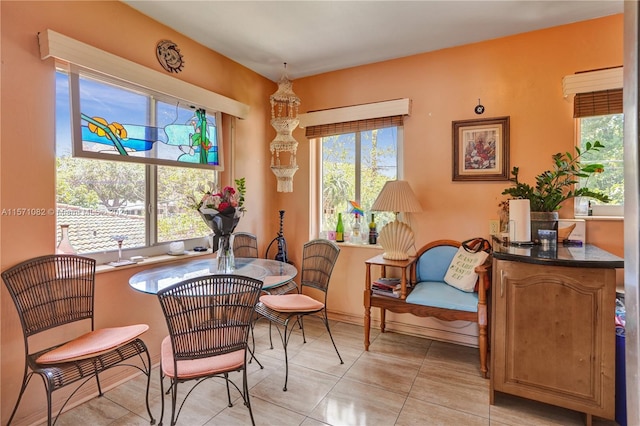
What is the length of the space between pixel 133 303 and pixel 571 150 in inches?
145

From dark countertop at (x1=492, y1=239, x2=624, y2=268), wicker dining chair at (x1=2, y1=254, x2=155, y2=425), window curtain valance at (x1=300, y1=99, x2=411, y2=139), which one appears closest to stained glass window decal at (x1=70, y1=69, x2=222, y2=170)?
wicker dining chair at (x1=2, y1=254, x2=155, y2=425)

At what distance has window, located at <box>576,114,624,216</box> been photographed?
7.95ft

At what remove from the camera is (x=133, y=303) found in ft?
7.73

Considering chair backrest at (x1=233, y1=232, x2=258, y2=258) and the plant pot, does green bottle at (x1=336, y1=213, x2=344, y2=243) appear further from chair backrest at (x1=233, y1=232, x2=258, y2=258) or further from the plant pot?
the plant pot

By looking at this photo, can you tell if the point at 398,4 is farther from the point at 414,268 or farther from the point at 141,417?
the point at 141,417

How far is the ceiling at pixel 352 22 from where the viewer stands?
230cm

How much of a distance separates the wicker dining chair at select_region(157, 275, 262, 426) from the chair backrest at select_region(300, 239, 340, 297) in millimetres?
1142

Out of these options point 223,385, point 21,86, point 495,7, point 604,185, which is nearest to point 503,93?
point 495,7

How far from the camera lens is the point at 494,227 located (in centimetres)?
276

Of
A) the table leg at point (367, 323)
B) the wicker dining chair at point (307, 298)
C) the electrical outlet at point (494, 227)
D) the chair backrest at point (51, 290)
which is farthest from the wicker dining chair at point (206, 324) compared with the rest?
the electrical outlet at point (494, 227)

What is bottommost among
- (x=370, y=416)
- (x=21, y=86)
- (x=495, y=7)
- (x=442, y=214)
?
(x=370, y=416)

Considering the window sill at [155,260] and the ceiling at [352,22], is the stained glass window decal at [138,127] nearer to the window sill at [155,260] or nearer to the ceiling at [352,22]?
the ceiling at [352,22]

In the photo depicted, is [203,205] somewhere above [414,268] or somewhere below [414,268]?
above

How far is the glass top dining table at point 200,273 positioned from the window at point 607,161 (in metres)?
2.47
